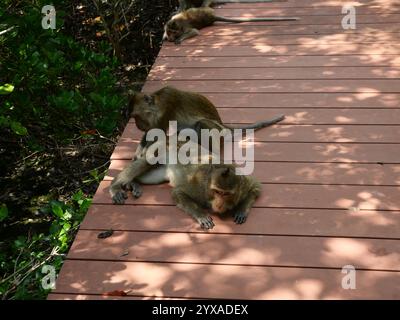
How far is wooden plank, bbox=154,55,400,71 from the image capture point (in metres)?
5.75

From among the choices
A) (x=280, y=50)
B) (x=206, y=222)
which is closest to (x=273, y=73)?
(x=280, y=50)

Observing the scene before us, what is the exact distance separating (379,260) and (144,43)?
248 inches

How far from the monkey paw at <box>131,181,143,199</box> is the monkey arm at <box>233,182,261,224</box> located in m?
0.79

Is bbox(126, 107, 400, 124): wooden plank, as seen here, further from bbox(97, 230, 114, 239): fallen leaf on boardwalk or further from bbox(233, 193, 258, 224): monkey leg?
bbox(97, 230, 114, 239): fallen leaf on boardwalk

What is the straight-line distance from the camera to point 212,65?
6.02m

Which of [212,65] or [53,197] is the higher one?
[212,65]

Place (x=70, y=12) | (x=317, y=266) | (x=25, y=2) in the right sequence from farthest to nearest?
(x=70, y=12) < (x=25, y=2) < (x=317, y=266)

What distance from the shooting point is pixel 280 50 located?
20.5 feet

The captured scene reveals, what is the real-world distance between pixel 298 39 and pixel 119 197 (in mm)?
→ 3468

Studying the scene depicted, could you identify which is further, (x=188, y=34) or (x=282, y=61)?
(x=188, y=34)

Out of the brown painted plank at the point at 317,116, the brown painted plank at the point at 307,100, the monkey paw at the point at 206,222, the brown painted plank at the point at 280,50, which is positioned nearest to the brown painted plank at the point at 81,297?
the monkey paw at the point at 206,222

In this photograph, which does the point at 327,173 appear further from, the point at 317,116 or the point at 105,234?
the point at 105,234

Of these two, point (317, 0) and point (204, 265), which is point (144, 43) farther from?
point (204, 265)
